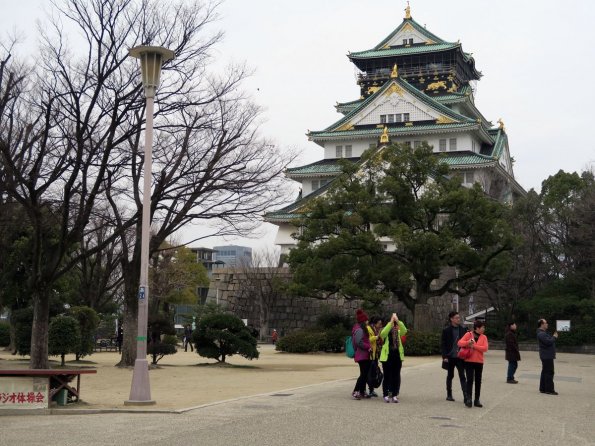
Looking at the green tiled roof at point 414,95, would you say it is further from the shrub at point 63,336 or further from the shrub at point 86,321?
the shrub at point 63,336

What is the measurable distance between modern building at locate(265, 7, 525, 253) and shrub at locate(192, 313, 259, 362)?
25151mm

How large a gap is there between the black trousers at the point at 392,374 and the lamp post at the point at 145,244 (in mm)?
3975

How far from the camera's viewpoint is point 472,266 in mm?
31656

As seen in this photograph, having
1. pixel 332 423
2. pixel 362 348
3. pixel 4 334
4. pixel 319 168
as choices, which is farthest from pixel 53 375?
pixel 319 168

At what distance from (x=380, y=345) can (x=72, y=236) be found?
31.6 feet

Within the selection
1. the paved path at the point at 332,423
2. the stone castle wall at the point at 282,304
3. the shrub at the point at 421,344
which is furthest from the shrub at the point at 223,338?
the stone castle wall at the point at 282,304

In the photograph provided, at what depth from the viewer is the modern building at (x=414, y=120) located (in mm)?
52031

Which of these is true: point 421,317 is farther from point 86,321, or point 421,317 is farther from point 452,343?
point 452,343

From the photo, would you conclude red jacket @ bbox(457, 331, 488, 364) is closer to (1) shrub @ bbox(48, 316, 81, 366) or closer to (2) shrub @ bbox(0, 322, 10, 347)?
(1) shrub @ bbox(48, 316, 81, 366)

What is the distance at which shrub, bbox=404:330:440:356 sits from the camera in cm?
2989

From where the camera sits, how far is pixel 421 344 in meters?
29.9

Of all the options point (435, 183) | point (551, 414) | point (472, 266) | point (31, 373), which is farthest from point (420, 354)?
point (31, 373)

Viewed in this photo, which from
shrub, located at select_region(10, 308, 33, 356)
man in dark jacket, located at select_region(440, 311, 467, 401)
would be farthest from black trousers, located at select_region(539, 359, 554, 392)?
shrub, located at select_region(10, 308, 33, 356)

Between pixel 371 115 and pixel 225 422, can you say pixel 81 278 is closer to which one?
pixel 371 115
